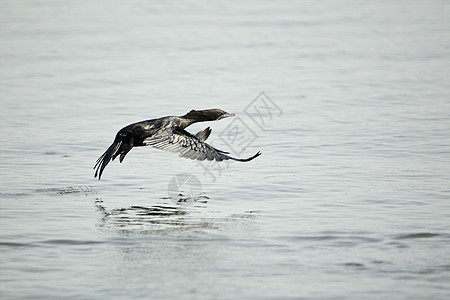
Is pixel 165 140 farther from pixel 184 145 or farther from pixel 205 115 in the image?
pixel 205 115

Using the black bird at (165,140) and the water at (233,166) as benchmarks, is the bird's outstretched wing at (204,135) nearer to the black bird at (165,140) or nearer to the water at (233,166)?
the black bird at (165,140)

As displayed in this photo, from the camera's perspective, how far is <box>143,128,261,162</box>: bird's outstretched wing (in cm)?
959

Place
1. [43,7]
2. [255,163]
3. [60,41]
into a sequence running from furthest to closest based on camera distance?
[43,7], [60,41], [255,163]

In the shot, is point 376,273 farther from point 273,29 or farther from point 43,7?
point 43,7

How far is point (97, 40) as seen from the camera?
2211cm

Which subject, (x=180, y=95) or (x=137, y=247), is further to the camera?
(x=180, y=95)

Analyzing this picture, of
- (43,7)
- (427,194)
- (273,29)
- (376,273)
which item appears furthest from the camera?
(43,7)

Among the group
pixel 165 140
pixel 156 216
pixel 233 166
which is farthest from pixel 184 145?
pixel 233 166

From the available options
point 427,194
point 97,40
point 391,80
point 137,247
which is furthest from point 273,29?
point 137,247

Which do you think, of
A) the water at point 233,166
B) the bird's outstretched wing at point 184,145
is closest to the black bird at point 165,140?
the bird's outstretched wing at point 184,145

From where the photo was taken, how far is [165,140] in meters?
9.91

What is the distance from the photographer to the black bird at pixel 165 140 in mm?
9672

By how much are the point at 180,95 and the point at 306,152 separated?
4.94m

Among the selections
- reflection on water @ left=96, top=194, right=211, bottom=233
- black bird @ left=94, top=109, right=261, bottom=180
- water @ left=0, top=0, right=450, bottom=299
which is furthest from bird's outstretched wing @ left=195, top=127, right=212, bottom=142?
reflection on water @ left=96, top=194, right=211, bottom=233
